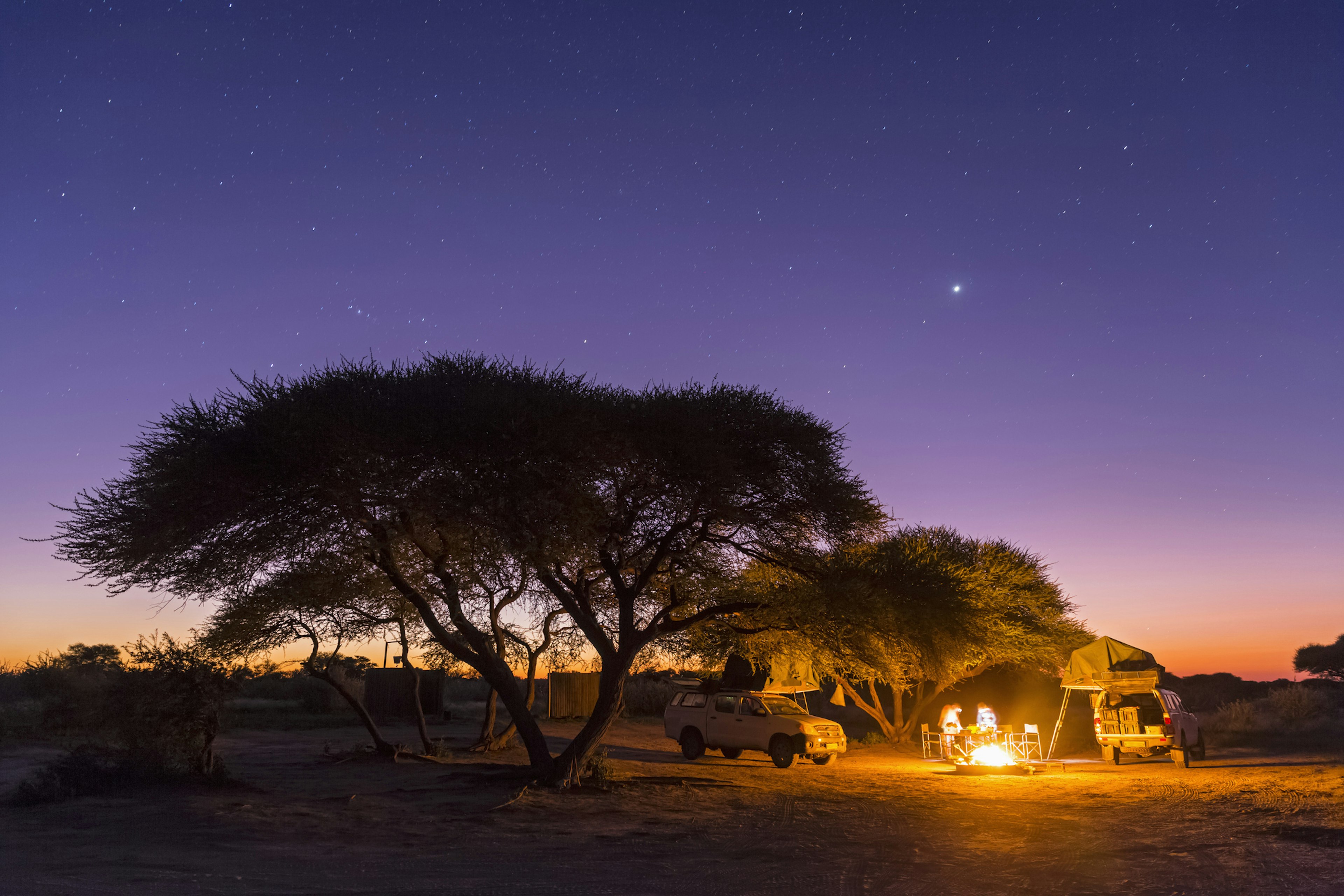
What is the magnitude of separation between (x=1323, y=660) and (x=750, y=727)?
59.5 metres

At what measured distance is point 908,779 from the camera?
773 inches

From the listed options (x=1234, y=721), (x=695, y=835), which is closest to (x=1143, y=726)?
(x=1234, y=721)

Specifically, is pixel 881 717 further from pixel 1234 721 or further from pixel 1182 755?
pixel 1234 721

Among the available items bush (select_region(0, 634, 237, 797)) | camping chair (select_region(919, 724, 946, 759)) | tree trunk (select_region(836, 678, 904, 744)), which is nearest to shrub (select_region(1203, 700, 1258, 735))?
camping chair (select_region(919, 724, 946, 759))

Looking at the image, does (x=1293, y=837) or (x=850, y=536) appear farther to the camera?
(x=850, y=536)

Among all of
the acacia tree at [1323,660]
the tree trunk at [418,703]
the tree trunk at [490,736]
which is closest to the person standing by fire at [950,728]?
the tree trunk at [490,736]

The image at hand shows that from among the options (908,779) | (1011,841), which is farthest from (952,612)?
(1011,841)

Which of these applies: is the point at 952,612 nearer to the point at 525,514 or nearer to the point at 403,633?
the point at 525,514

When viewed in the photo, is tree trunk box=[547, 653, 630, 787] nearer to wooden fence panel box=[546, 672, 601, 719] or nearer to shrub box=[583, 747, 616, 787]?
shrub box=[583, 747, 616, 787]

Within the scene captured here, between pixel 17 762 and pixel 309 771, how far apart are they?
6323mm

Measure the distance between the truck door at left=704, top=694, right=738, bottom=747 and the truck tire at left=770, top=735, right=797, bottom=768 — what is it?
1303 mm

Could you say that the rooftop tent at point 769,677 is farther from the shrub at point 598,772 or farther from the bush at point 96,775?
the bush at point 96,775

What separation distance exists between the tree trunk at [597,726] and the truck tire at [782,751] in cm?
715

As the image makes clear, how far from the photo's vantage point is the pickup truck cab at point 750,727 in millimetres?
23297
